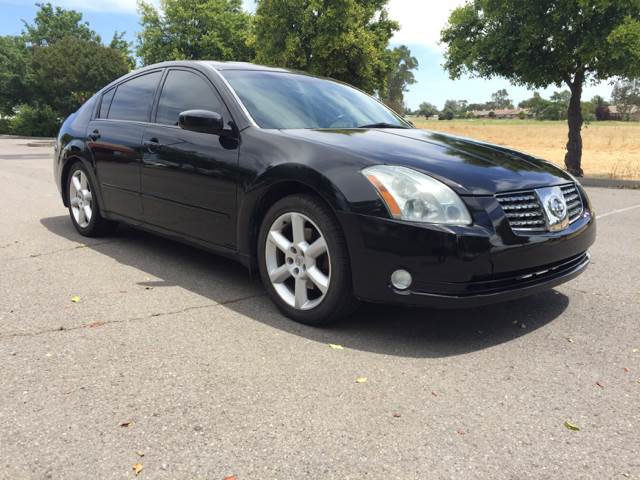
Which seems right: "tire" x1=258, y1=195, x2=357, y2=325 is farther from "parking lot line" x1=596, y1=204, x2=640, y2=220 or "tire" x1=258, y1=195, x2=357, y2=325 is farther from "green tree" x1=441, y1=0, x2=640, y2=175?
"green tree" x1=441, y1=0, x2=640, y2=175

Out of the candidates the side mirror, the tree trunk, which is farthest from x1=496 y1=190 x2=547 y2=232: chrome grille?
the tree trunk

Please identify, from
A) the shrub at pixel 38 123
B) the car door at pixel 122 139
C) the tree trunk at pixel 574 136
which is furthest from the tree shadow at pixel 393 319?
the shrub at pixel 38 123

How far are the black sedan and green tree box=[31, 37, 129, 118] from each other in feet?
105

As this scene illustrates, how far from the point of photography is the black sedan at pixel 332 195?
3074 millimetres

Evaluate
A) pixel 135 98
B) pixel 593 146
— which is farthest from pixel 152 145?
pixel 593 146

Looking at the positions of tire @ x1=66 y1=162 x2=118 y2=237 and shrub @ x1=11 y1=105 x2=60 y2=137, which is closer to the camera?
tire @ x1=66 y1=162 x2=118 y2=237

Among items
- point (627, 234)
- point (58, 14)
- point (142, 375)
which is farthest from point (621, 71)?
point (58, 14)

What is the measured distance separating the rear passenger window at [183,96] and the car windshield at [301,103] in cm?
19

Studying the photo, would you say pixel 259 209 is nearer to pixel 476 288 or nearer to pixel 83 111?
pixel 476 288

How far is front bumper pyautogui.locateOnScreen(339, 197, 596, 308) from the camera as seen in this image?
3.01 m

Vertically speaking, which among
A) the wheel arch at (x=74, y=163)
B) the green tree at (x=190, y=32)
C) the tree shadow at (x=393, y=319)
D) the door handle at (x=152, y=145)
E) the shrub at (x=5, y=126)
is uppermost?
the green tree at (x=190, y=32)

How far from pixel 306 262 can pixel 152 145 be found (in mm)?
A: 1869

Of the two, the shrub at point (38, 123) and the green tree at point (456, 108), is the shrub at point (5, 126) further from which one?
the green tree at point (456, 108)

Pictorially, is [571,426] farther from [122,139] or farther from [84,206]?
[84,206]
